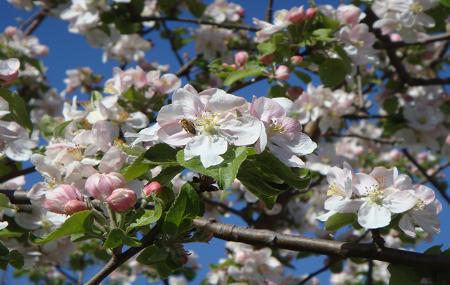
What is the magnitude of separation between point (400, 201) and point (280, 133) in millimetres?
379

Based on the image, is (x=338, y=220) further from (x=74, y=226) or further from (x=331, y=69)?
(x=331, y=69)

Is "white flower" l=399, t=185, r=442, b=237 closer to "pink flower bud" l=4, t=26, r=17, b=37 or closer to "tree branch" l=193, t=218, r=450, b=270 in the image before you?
"tree branch" l=193, t=218, r=450, b=270

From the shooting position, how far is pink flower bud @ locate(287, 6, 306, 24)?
2.17m

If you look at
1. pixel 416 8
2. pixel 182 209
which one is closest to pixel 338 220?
pixel 182 209

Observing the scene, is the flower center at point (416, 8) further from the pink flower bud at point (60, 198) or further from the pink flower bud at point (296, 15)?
the pink flower bud at point (60, 198)

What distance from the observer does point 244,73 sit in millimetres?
2197

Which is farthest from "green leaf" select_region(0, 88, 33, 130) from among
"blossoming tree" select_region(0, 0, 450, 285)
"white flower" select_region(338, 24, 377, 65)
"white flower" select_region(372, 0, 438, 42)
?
"white flower" select_region(372, 0, 438, 42)

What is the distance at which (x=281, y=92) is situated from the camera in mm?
2236

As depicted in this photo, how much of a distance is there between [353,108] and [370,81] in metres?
0.94

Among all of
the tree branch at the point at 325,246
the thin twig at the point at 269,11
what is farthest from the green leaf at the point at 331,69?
the tree branch at the point at 325,246

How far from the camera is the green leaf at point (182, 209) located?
1.20 meters

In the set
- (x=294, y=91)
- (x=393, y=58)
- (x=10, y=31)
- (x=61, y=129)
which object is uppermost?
(x=61, y=129)

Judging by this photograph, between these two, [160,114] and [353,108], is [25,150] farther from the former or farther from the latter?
[353,108]

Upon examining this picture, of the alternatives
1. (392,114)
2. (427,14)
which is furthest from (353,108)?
(427,14)
